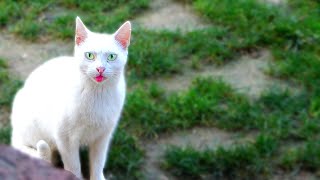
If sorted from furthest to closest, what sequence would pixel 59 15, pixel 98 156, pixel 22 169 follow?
pixel 59 15
pixel 98 156
pixel 22 169

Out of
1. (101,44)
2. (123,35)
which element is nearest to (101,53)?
(101,44)

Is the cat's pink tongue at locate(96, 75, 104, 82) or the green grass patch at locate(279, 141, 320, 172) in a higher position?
the cat's pink tongue at locate(96, 75, 104, 82)

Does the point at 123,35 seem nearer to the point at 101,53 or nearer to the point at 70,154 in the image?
the point at 101,53

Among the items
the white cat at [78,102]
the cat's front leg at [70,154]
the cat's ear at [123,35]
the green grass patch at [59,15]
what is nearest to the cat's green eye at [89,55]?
the white cat at [78,102]

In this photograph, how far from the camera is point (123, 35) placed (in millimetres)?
3434

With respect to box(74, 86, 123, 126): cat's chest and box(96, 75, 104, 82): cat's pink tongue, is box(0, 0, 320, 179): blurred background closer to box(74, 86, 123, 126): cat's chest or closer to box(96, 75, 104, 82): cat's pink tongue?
box(74, 86, 123, 126): cat's chest

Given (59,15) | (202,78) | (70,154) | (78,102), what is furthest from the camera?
(59,15)

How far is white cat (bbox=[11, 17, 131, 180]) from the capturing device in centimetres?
338

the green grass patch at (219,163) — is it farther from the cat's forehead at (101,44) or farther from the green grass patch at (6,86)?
the green grass patch at (6,86)

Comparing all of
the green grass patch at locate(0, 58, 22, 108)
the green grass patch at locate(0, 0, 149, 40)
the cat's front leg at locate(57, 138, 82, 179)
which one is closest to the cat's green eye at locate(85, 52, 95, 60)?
the cat's front leg at locate(57, 138, 82, 179)

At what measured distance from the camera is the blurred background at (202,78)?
4113mm

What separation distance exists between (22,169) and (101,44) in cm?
188

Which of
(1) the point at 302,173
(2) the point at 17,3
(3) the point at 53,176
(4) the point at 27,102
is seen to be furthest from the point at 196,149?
(3) the point at 53,176

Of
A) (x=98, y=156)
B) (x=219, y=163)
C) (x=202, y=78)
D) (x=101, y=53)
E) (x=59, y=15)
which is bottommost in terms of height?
(x=219, y=163)
